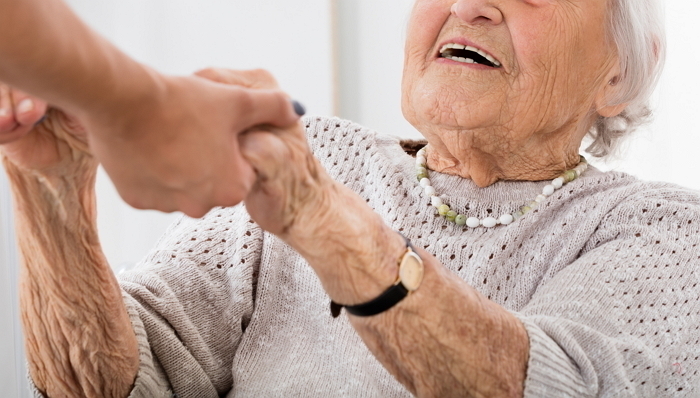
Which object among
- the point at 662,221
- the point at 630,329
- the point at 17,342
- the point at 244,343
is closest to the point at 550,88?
the point at 662,221

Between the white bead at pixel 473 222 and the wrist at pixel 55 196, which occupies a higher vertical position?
the wrist at pixel 55 196

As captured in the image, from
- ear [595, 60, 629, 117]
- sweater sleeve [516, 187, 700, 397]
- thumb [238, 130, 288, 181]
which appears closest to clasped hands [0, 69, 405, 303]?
thumb [238, 130, 288, 181]

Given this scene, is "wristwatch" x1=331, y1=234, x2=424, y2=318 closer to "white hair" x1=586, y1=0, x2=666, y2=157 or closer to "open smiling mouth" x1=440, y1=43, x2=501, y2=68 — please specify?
"open smiling mouth" x1=440, y1=43, x2=501, y2=68

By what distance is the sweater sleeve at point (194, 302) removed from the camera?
117 cm

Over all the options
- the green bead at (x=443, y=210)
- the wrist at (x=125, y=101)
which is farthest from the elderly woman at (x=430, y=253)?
the wrist at (x=125, y=101)

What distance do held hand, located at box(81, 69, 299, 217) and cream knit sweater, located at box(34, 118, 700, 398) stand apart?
472 millimetres

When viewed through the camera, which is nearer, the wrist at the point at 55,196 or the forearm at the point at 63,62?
the forearm at the point at 63,62

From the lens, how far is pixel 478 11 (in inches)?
52.0

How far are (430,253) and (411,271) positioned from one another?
0.48 metres

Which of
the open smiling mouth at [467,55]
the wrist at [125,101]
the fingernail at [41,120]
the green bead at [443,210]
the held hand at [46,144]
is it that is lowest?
the green bead at [443,210]

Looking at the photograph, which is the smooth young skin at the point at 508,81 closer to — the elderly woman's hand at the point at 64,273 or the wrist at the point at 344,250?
the wrist at the point at 344,250

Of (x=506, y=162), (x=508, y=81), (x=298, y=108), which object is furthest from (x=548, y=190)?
(x=298, y=108)

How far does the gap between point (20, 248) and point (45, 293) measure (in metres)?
0.07

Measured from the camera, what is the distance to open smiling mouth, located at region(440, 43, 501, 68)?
4.38 ft
